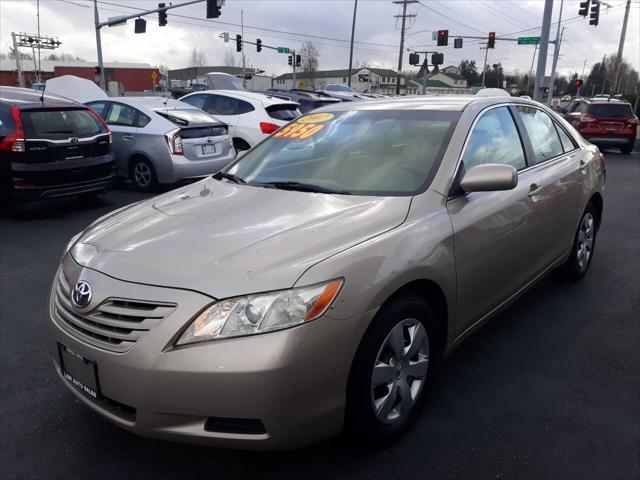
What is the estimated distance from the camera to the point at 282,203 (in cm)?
285

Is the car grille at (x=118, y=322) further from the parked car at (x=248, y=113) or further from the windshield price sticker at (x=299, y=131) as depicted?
the parked car at (x=248, y=113)

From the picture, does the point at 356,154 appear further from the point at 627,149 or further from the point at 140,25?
A: the point at 140,25

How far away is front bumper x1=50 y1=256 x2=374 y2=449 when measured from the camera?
1981 mm

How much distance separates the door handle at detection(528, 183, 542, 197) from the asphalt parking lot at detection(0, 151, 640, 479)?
0.98 meters

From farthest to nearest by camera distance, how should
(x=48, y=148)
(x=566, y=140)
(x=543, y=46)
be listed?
(x=543, y=46) → (x=48, y=148) → (x=566, y=140)

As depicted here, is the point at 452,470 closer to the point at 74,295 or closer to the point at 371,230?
the point at 371,230

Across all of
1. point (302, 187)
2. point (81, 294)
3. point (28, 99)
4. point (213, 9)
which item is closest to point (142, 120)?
point (28, 99)

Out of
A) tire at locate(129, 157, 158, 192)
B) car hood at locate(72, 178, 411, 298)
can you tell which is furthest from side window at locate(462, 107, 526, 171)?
tire at locate(129, 157, 158, 192)

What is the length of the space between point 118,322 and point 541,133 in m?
3.35

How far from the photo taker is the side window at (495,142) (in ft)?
10.3

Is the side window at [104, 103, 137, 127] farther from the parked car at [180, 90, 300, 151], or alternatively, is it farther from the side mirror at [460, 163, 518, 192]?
the side mirror at [460, 163, 518, 192]

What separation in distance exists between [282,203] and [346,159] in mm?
625

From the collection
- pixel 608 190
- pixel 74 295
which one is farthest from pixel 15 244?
pixel 608 190

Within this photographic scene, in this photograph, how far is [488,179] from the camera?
2779mm
